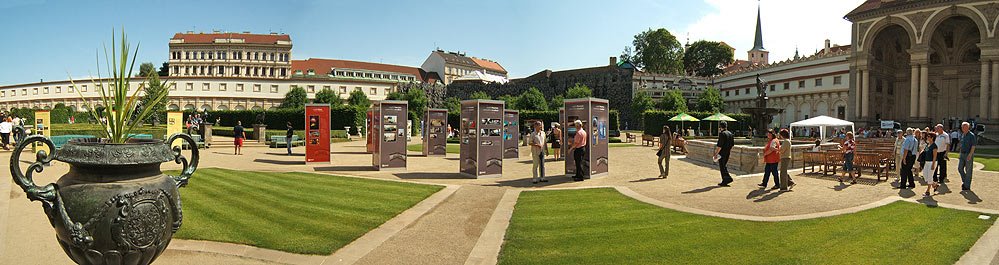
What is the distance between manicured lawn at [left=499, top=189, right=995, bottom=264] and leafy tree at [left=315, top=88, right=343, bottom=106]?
→ 235 feet

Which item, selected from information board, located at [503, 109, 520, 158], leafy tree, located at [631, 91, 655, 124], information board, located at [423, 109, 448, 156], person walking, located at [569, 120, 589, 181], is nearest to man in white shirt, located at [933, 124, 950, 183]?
person walking, located at [569, 120, 589, 181]

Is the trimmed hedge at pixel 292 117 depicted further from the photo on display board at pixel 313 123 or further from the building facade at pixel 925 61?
the building facade at pixel 925 61

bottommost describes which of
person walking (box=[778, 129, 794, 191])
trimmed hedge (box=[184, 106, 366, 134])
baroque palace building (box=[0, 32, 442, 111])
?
person walking (box=[778, 129, 794, 191])

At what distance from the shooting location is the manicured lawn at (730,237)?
20.8 ft

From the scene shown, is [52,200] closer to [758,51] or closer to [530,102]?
[530,102]

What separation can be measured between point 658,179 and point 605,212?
6.08 meters

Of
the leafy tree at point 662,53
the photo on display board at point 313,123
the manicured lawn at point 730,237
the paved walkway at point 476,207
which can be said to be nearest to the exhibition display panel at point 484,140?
the paved walkway at point 476,207

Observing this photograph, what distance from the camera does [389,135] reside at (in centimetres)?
1769

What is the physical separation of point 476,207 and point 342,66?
10110 cm

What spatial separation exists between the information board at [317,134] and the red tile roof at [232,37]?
9189 cm

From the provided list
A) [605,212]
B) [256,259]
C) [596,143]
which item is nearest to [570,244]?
[605,212]

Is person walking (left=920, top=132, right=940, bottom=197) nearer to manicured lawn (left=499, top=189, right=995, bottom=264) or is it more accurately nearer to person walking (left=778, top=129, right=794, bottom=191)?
manicured lawn (left=499, top=189, right=995, bottom=264)

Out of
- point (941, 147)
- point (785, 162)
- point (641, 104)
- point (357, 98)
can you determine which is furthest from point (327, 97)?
point (941, 147)

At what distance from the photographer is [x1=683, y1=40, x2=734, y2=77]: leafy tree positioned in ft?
326
